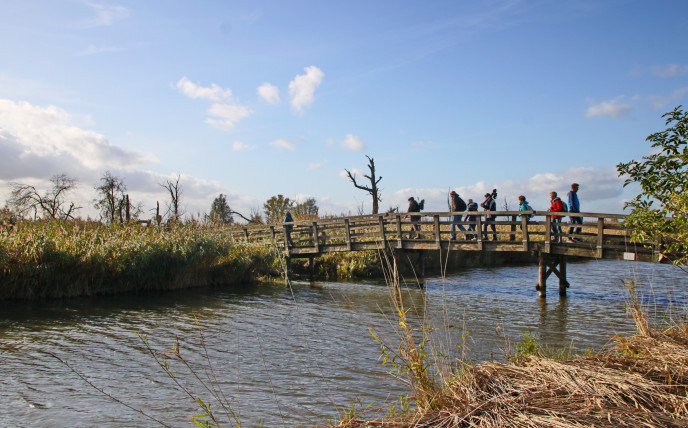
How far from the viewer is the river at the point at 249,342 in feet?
20.2

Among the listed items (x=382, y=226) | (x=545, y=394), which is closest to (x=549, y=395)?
(x=545, y=394)

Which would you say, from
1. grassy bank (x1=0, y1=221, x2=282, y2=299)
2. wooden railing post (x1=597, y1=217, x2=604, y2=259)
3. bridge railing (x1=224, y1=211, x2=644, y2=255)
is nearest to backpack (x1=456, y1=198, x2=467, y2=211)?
bridge railing (x1=224, y1=211, x2=644, y2=255)

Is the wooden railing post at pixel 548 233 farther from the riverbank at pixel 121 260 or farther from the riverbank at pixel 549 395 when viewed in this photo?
the riverbank at pixel 549 395

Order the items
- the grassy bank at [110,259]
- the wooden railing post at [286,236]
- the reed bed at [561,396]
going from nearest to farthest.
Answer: the reed bed at [561,396] < the grassy bank at [110,259] < the wooden railing post at [286,236]

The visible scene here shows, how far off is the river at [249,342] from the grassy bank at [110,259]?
0.82m

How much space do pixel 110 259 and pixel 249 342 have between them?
809 cm

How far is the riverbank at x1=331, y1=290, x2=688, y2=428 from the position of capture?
338 cm

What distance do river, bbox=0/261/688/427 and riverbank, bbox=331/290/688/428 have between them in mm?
503

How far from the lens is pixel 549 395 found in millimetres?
3756

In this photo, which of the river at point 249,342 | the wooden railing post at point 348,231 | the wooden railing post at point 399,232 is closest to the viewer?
the river at point 249,342

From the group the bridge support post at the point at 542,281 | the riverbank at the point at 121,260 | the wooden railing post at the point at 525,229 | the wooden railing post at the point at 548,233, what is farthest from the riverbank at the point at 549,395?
the bridge support post at the point at 542,281

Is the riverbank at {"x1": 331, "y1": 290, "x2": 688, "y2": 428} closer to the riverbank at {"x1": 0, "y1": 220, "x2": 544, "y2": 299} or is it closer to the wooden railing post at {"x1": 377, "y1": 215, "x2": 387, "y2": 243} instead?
the riverbank at {"x1": 0, "y1": 220, "x2": 544, "y2": 299}

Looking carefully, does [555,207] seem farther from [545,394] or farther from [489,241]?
[545,394]

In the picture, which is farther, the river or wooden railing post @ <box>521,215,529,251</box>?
wooden railing post @ <box>521,215,529,251</box>
